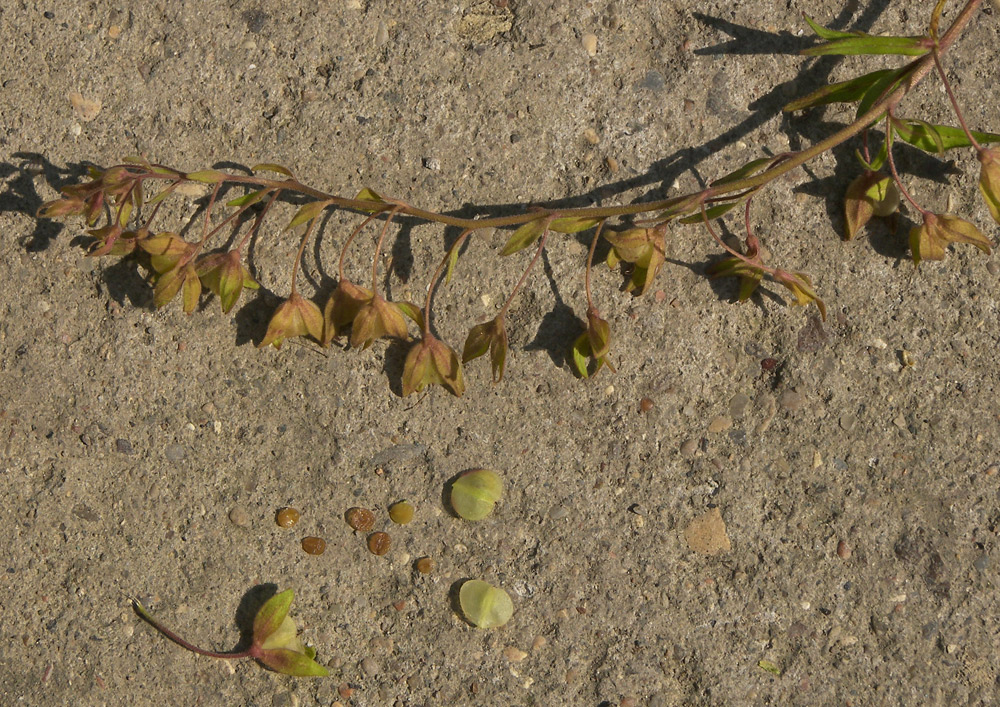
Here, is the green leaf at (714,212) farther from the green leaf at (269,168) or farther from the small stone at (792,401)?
the green leaf at (269,168)

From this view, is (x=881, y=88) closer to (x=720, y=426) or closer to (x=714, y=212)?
(x=714, y=212)

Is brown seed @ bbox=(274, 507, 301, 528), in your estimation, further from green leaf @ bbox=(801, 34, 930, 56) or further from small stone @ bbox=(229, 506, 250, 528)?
green leaf @ bbox=(801, 34, 930, 56)

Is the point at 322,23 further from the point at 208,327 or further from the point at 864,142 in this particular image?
the point at 864,142

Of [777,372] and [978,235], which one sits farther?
[777,372]

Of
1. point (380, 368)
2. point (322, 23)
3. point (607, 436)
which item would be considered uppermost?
point (322, 23)

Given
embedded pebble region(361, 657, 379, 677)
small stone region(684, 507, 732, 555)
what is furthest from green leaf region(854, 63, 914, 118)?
embedded pebble region(361, 657, 379, 677)

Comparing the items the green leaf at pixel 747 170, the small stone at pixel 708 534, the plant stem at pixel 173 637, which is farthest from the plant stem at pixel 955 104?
the plant stem at pixel 173 637

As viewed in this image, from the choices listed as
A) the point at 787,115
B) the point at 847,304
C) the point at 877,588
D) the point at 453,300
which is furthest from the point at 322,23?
the point at 877,588
